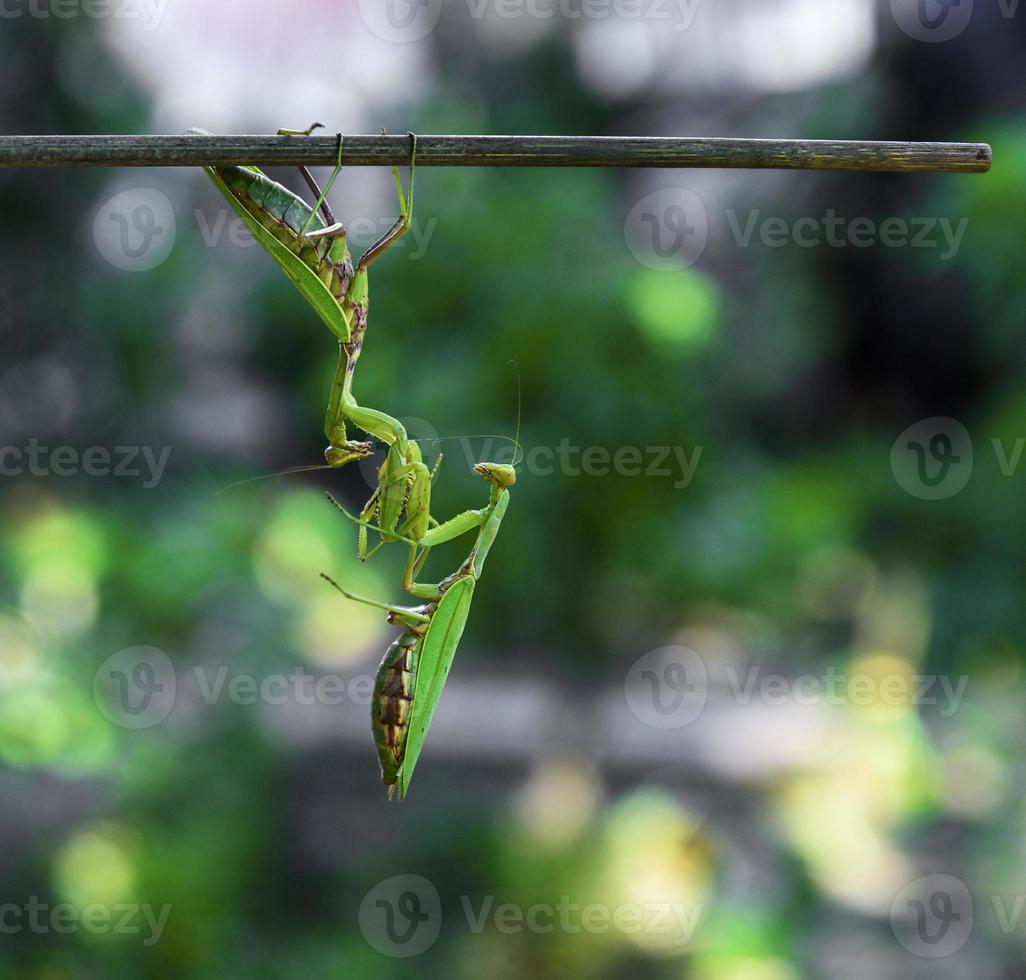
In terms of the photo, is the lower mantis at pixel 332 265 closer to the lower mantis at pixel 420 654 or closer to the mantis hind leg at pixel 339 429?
the mantis hind leg at pixel 339 429

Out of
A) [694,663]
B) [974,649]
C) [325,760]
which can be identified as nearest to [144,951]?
[325,760]

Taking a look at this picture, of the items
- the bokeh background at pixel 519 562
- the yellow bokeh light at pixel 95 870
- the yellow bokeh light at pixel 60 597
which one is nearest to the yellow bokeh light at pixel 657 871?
the bokeh background at pixel 519 562

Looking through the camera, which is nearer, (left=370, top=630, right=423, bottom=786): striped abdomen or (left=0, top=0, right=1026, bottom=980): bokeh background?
(left=370, top=630, right=423, bottom=786): striped abdomen

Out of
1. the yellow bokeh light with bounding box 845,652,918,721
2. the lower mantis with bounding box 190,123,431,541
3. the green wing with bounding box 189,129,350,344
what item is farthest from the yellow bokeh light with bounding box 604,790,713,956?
the green wing with bounding box 189,129,350,344

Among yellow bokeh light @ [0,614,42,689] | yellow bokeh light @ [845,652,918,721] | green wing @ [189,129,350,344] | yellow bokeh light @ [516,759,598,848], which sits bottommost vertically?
yellow bokeh light @ [516,759,598,848]

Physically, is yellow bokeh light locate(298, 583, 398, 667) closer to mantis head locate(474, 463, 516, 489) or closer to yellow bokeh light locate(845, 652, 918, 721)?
mantis head locate(474, 463, 516, 489)

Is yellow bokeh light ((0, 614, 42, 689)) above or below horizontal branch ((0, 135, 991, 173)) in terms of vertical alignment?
below

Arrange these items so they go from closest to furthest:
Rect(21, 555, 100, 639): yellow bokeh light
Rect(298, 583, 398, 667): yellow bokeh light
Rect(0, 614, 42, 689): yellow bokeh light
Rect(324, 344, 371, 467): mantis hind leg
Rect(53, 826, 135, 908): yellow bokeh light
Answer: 1. Rect(324, 344, 371, 467): mantis hind leg
2. Rect(0, 614, 42, 689): yellow bokeh light
3. Rect(21, 555, 100, 639): yellow bokeh light
4. Rect(53, 826, 135, 908): yellow bokeh light
5. Rect(298, 583, 398, 667): yellow bokeh light
